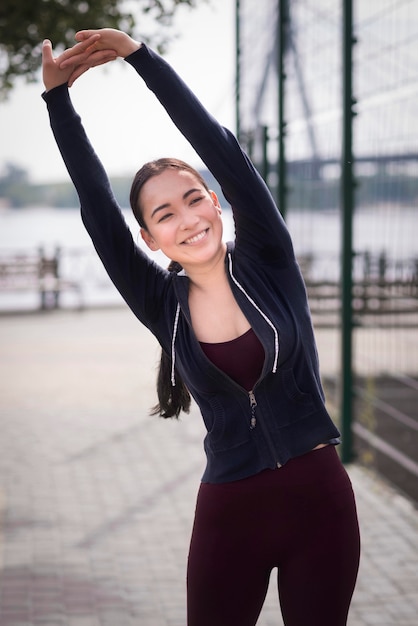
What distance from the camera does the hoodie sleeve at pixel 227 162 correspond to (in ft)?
8.34

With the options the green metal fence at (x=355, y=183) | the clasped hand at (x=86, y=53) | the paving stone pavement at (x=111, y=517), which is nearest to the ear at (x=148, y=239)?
the clasped hand at (x=86, y=53)

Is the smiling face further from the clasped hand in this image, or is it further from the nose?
the clasped hand

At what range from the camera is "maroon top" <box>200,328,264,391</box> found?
2598 millimetres

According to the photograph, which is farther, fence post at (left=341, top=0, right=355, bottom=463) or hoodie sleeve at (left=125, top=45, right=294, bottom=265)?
fence post at (left=341, top=0, right=355, bottom=463)

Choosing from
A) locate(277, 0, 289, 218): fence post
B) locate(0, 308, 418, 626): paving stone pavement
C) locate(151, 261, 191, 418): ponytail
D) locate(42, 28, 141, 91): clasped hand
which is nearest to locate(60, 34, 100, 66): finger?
locate(42, 28, 141, 91): clasped hand

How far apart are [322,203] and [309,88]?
3.11 feet

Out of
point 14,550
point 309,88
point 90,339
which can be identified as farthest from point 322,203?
point 90,339

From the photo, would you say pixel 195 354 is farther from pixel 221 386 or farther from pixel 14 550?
pixel 14 550

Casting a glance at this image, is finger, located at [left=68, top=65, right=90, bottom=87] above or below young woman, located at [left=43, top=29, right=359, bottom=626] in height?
above

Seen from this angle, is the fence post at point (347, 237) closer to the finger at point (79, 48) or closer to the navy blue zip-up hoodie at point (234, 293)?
the navy blue zip-up hoodie at point (234, 293)

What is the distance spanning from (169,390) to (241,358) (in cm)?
38

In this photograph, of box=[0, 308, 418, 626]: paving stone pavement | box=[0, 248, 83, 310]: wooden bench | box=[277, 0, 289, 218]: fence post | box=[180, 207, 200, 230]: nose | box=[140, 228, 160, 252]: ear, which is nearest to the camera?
box=[180, 207, 200, 230]: nose

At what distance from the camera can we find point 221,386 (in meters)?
2.60

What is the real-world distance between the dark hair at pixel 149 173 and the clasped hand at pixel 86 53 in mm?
301
